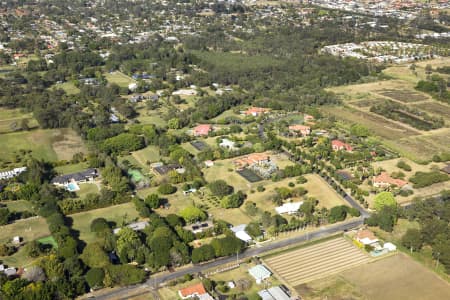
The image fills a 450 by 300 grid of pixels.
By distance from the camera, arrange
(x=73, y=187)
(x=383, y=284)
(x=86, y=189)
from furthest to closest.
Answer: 1. (x=73, y=187)
2. (x=86, y=189)
3. (x=383, y=284)

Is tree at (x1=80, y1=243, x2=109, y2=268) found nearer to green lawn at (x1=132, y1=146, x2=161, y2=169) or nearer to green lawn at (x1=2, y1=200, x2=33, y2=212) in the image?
green lawn at (x1=2, y1=200, x2=33, y2=212)

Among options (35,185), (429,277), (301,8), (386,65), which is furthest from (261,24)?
(429,277)

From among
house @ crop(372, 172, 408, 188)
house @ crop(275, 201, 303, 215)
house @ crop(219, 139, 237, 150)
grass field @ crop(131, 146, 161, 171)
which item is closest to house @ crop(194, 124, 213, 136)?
house @ crop(219, 139, 237, 150)

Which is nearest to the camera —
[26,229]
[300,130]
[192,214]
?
[26,229]

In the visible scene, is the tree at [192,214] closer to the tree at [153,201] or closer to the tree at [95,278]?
the tree at [153,201]

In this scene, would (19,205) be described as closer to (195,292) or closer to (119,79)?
(195,292)

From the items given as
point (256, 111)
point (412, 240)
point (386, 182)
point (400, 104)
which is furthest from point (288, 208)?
point (400, 104)

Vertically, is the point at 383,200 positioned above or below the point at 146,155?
above
